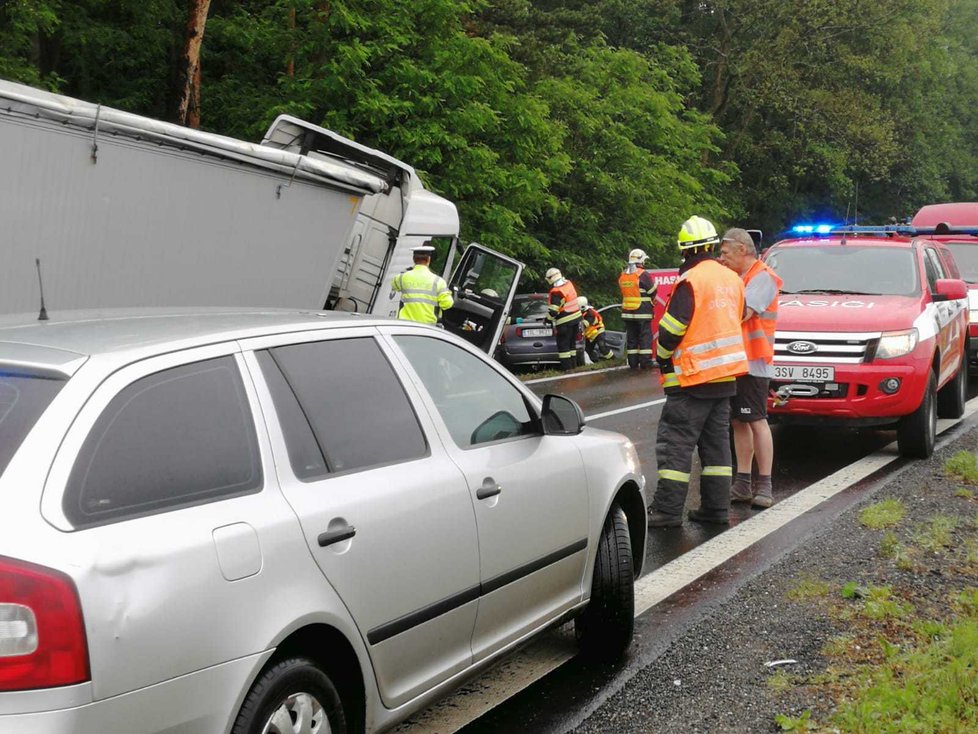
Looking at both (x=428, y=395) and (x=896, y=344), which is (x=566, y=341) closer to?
(x=896, y=344)

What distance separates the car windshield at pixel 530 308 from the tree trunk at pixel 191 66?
643 cm

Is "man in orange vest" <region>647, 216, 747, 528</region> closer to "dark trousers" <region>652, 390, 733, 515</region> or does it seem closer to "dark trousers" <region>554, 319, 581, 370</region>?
"dark trousers" <region>652, 390, 733, 515</region>

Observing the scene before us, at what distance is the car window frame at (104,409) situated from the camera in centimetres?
285

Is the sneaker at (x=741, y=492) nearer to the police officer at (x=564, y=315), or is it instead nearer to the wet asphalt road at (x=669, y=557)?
Result: the wet asphalt road at (x=669, y=557)

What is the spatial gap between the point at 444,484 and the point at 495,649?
0.70 metres

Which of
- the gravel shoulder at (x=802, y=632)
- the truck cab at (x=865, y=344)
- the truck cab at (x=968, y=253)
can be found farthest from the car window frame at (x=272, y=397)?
the truck cab at (x=968, y=253)

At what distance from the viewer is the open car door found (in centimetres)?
1675

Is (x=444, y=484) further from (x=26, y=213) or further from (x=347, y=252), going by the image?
(x=347, y=252)

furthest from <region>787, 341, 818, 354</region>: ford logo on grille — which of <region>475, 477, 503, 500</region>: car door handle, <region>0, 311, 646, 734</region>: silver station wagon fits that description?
<region>475, 477, 503, 500</region>: car door handle

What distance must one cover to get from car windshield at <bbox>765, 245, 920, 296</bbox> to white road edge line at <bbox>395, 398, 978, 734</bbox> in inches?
62.0

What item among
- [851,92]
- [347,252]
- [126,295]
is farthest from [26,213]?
[851,92]

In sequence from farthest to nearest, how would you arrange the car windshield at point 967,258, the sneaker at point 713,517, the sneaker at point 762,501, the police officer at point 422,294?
the car windshield at point 967,258
the police officer at point 422,294
the sneaker at point 762,501
the sneaker at point 713,517

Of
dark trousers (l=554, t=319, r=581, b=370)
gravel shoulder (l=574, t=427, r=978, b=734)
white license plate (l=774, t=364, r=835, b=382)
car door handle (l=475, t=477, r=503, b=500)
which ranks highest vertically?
car door handle (l=475, t=477, r=503, b=500)

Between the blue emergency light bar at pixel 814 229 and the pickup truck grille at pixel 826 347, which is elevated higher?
the blue emergency light bar at pixel 814 229
